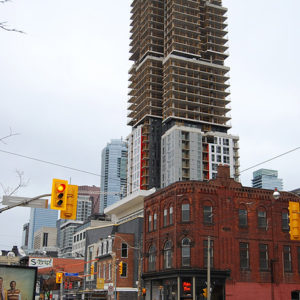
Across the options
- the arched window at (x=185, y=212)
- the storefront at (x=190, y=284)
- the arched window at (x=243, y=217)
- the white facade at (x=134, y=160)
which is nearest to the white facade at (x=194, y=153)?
the white facade at (x=134, y=160)

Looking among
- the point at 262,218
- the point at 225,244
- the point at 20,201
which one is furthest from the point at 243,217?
the point at 20,201

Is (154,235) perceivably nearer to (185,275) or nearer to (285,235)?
(185,275)

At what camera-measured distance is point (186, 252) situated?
49.5 meters

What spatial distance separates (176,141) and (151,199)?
81977 millimetres

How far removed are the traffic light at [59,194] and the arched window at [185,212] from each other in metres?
33.4

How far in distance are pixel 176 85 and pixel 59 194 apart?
129 m

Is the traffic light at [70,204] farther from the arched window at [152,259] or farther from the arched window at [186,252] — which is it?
the arched window at [152,259]

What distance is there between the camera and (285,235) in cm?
5284

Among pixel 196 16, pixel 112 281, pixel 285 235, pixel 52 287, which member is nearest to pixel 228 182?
pixel 285 235

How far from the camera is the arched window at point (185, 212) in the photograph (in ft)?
166

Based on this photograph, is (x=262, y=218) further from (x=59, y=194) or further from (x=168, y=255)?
(x=59, y=194)

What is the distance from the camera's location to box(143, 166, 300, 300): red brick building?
48906 millimetres

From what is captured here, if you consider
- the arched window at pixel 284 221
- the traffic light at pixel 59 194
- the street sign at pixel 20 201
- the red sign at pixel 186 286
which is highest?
the arched window at pixel 284 221

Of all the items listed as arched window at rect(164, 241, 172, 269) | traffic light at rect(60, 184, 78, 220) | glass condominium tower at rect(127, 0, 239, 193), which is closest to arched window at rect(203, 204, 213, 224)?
arched window at rect(164, 241, 172, 269)
